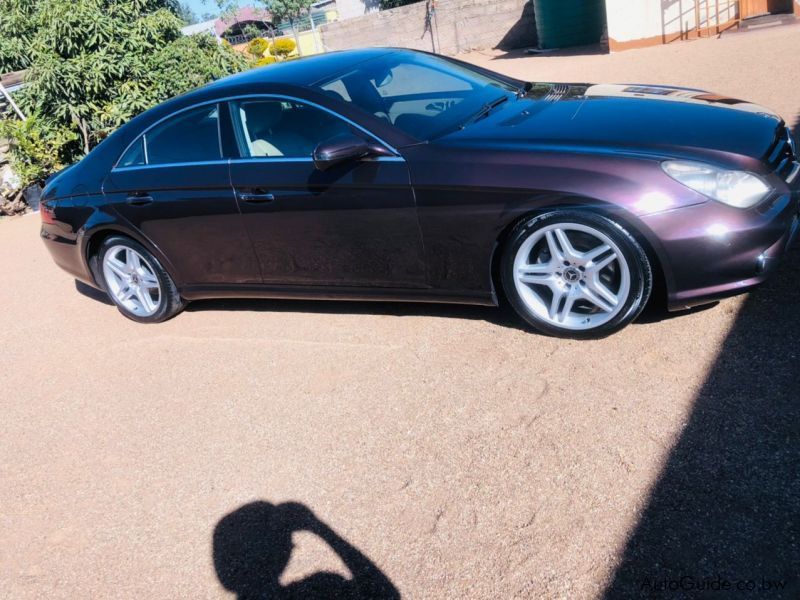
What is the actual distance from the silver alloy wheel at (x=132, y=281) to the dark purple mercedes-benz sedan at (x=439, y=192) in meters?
0.02

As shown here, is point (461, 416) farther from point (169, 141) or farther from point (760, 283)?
point (169, 141)

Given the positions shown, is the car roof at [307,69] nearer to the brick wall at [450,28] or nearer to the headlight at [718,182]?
the headlight at [718,182]

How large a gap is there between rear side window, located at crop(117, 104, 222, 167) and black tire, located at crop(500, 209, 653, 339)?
1.97m

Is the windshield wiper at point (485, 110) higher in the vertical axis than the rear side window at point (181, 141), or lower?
lower

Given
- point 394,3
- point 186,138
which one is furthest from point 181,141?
point 394,3

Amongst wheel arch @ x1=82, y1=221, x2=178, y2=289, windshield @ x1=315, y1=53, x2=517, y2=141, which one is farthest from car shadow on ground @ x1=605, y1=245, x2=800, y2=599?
wheel arch @ x1=82, y1=221, x2=178, y2=289

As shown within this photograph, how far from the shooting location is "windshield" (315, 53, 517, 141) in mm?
4289

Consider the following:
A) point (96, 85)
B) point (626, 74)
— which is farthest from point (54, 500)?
point (626, 74)

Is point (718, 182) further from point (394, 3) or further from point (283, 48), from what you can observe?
point (394, 3)

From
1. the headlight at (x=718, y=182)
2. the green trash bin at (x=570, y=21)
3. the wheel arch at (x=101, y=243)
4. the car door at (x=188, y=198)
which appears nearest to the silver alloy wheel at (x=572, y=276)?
the headlight at (x=718, y=182)

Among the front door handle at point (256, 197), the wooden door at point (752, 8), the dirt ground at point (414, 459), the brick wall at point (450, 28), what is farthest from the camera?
the brick wall at point (450, 28)

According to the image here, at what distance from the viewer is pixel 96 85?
11.1m

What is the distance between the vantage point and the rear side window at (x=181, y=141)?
4.70 metres

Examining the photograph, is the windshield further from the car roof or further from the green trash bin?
the green trash bin
